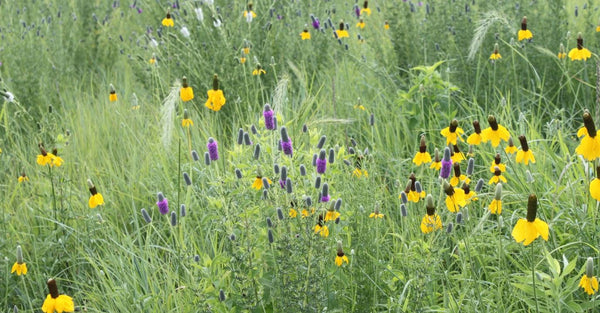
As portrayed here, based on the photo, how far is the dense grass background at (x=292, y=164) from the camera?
2.14 m

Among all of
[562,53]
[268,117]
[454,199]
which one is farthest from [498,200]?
[562,53]

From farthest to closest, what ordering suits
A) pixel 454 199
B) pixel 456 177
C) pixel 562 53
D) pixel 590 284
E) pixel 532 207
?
1. pixel 562 53
2. pixel 456 177
3. pixel 454 199
4. pixel 590 284
5. pixel 532 207

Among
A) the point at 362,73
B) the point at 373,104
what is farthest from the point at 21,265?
the point at 362,73

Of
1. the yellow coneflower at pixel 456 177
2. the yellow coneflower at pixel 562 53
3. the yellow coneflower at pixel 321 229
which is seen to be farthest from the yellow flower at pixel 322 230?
the yellow coneflower at pixel 562 53

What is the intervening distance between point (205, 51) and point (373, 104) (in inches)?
43.8

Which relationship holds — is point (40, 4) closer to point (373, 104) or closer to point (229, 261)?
point (373, 104)

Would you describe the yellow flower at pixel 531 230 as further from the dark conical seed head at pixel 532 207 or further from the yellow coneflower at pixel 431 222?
the yellow coneflower at pixel 431 222

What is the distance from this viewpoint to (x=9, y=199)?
10.9 ft

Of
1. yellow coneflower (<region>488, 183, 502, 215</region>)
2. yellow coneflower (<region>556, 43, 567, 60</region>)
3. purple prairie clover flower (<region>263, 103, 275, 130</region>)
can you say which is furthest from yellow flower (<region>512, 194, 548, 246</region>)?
yellow coneflower (<region>556, 43, 567, 60</region>)

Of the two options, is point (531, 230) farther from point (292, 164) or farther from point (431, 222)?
point (292, 164)

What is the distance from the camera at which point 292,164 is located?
2.26 metres

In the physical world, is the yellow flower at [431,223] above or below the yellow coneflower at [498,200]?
below

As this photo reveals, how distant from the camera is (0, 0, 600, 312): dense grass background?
2.14m

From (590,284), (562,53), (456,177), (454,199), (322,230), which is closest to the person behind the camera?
(590,284)
